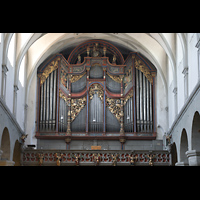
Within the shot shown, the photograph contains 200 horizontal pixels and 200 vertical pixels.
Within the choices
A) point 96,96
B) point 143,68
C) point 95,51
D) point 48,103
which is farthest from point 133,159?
point 95,51

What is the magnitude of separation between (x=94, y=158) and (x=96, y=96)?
444 cm

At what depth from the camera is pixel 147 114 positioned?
23688 mm

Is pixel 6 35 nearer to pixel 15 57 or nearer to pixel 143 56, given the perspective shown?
pixel 15 57

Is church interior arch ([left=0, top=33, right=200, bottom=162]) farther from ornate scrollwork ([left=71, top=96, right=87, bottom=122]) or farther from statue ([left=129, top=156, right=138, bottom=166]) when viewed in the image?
→ statue ([left=129, top=156, right=138, bottom=166])

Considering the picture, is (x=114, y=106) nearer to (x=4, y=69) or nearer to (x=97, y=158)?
(x=97, y=158)

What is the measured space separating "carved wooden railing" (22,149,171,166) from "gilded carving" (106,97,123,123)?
3.21m

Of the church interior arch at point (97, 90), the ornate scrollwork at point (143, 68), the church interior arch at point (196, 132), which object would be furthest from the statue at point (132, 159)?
the church interior arch at point (196, 132)

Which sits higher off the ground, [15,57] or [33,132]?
[15,57]

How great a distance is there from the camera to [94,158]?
20.9 m

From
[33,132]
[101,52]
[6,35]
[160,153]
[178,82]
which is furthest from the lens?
[101,52]

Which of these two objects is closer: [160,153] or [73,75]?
[160,153]

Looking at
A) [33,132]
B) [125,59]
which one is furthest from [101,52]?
[33,132]

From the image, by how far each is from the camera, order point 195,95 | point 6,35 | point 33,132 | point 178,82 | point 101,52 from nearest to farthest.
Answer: point 195,95, point 6,35, point 178,82, point 33,132, point 101,52

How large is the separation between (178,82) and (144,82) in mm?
5281
